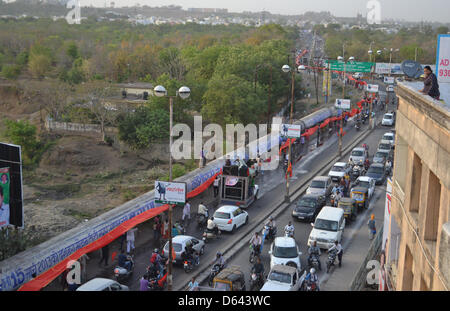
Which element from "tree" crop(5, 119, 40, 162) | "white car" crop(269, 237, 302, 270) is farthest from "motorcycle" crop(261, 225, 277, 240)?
"tree" crop(5, 119, 40, 162)

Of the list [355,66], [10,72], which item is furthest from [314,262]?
[10,72]

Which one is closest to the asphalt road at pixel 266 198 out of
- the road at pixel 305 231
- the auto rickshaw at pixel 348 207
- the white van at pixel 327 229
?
the road at pixel 305 231

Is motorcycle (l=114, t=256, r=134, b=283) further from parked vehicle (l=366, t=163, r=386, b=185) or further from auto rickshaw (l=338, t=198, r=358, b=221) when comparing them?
parked vehicle (l=366, t=163, r=386, b=185)

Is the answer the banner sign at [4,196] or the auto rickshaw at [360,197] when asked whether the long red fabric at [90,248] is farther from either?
the auto rickshaw at [360,197]

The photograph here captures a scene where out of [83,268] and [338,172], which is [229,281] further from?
[338,172]

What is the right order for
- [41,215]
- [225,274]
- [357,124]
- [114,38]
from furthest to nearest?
[114,38]
[357,124]
[41,215]
[225,274]

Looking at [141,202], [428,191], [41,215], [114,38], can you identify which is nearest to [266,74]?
[41,215]

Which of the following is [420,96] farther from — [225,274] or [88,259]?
[88,259]

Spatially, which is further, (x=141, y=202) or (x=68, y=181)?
(x=68, y=181)
